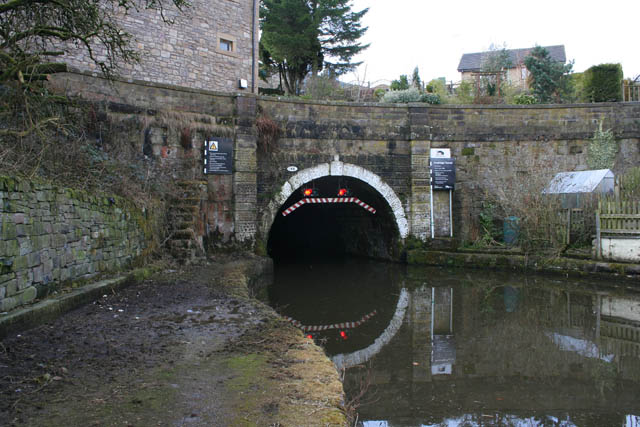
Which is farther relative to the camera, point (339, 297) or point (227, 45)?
point (227, 45)

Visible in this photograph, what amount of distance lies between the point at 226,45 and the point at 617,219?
42.8 ft

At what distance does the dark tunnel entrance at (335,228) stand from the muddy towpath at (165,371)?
887 cm

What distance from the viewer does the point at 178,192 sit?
10516 millimetres

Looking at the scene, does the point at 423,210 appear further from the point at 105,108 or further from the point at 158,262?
the point at 105,108

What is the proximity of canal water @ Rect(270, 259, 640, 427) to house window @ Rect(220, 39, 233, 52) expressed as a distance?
9.55 metres

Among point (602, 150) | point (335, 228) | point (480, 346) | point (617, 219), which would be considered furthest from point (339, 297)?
point (335, 228)

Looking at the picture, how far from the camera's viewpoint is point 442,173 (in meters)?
A: 13.6

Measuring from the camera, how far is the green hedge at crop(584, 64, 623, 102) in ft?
54.7

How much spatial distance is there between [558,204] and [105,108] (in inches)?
419

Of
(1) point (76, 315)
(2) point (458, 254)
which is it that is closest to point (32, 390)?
(1) point (76, 315)

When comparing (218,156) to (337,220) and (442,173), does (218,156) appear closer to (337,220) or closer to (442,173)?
(442,173)

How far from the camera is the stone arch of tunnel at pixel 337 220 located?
1293 cm

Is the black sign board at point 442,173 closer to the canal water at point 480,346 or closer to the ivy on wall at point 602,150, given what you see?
the canal water at point 480,346

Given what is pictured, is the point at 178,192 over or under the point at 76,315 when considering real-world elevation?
over
